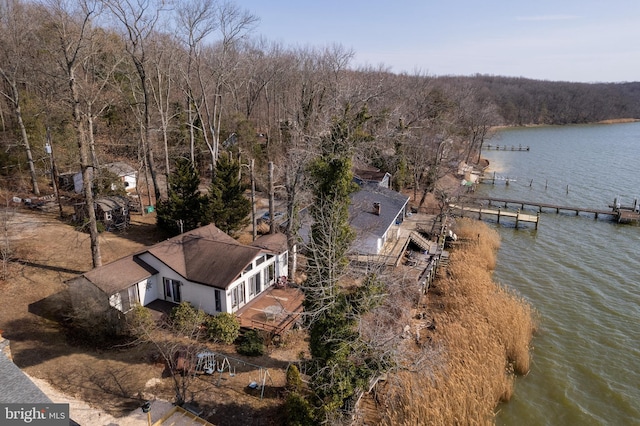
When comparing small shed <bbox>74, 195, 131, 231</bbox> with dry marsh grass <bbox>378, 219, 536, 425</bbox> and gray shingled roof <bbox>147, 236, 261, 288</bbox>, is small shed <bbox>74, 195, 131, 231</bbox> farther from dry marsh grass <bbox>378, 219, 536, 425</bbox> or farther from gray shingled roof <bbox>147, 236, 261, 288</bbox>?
dry marsh grass <bbox>378, 219, 536, 425</bbox>

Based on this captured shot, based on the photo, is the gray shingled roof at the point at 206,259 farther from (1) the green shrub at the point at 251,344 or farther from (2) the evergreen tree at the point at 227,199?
(2) the evergreen tree at the point at 227,199

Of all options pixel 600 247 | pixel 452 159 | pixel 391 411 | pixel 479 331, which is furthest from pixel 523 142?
pixel 391 411

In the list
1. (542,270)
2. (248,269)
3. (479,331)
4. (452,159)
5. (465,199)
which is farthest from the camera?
(452,159)

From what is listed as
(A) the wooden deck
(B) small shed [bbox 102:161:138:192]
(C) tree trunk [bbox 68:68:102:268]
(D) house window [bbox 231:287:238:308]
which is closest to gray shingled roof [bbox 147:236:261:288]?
(D) house window [bbox 231:287:238:308]

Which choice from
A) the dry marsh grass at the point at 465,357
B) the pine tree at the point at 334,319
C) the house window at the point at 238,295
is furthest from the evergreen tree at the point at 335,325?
the house window at the point at 238,295

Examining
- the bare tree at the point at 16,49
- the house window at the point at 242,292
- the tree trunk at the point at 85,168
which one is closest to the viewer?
the tree trunk at the point at 85,168

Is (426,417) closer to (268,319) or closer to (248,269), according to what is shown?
(268,319)
